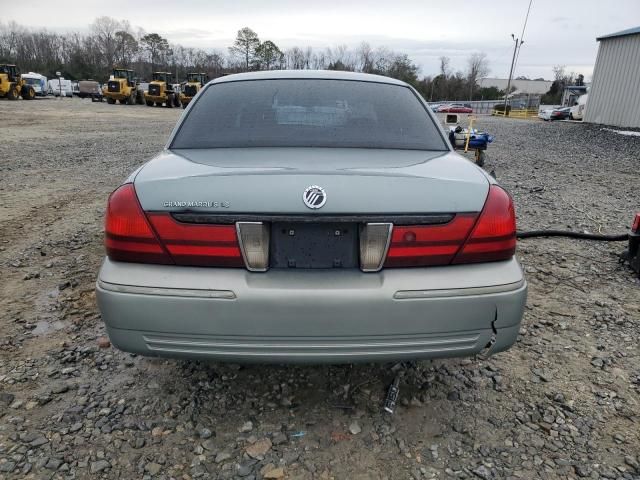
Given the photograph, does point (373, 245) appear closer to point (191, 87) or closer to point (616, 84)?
point (616, 84)

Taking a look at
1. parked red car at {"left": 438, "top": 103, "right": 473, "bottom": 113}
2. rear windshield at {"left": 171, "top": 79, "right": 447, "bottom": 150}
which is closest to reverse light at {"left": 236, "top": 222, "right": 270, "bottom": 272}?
rear windshield at {"left": 171, "top": 79, "right": 447, "bottom": 150}

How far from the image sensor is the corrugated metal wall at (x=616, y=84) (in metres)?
17.9

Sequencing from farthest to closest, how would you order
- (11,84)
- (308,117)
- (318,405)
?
(11,84), (308,117), (318,405)

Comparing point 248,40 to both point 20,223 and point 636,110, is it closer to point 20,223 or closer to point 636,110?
point 636,110

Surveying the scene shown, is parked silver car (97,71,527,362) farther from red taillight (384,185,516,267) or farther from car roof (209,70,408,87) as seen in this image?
car roof (209,70,408,87)

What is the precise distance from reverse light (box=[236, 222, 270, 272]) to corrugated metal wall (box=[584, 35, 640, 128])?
67.2 feet

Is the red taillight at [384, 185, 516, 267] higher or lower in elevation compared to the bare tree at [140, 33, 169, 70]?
lower

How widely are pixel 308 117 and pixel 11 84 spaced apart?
1498 inches

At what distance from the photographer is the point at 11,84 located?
3234 cm

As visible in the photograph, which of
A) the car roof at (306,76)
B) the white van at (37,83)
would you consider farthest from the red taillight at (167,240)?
the white van at (37,83)

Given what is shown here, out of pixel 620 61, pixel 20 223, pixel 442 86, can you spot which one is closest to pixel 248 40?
pixel 442 86

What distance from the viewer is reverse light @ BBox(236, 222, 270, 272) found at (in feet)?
5.78

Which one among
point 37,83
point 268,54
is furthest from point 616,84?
point 268,54

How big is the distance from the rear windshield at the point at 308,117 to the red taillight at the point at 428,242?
0.75 m
